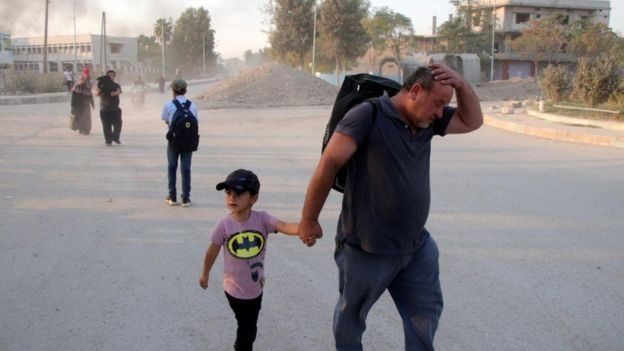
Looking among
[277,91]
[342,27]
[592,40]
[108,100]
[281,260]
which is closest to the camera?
[281,260]

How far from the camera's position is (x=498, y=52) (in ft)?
193

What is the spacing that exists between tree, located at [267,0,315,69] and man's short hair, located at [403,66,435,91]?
4454cm

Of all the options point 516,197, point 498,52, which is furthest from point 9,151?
point 498,52

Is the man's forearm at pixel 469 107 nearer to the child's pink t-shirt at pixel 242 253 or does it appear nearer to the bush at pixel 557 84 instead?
the child's pink t-shirt at pixel 242 253

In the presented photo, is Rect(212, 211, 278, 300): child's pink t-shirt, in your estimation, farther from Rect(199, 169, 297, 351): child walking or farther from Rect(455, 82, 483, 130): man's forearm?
Rect(455, 82, 483, 130): man's forearm

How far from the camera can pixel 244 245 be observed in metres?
3.01

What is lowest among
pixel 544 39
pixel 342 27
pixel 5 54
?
pixel 5 54

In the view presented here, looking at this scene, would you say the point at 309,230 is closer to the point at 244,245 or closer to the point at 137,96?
the point at 244,245

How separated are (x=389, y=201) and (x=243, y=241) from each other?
903mm

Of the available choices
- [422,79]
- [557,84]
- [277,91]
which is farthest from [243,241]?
[277,91]

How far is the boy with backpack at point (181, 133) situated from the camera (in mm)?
6695

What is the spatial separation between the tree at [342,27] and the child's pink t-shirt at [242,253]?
41.7 meters

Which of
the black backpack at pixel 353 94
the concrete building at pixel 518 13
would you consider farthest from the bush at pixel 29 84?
the concrete building at pixel 518 13

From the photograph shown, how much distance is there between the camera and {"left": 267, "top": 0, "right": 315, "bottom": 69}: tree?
45.6 m
